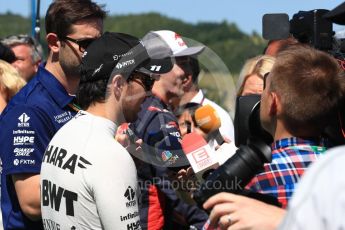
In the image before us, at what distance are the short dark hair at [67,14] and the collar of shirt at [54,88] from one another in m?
0.26

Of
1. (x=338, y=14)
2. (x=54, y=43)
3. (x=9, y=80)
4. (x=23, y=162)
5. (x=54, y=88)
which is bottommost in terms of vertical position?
(x=9, y=80)

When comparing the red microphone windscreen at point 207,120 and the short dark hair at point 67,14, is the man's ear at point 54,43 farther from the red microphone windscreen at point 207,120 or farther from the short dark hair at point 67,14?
the red microphone windscreen at point 207,120

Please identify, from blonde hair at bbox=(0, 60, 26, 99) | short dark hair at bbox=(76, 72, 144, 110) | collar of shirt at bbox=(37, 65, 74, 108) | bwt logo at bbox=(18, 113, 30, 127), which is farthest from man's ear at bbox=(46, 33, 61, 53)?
blonde hair at bbox=(0, 60, 26, 99)

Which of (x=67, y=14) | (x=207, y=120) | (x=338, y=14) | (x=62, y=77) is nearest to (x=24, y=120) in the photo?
(x=62, y=77)

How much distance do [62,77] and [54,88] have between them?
161 millimetres

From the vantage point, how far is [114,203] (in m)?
2.96

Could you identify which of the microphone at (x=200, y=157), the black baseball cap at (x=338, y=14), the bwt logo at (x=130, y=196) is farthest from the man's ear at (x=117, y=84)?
the black baseball cap at (x=338, y=14)

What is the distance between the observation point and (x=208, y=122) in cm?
425

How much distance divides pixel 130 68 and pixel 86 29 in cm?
93

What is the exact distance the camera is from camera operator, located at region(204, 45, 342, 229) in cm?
264

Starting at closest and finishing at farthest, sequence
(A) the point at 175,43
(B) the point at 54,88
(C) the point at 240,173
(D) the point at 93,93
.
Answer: (C) the point at 240,173 → (D) the point at 93,93 → (B) the point at 54,88 → (A) the point at 175,43

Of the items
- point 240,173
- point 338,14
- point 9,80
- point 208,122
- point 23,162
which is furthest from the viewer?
point 9,80

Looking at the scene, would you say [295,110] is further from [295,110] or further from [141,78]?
[141,78]

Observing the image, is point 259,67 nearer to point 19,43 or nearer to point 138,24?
point 19,43
